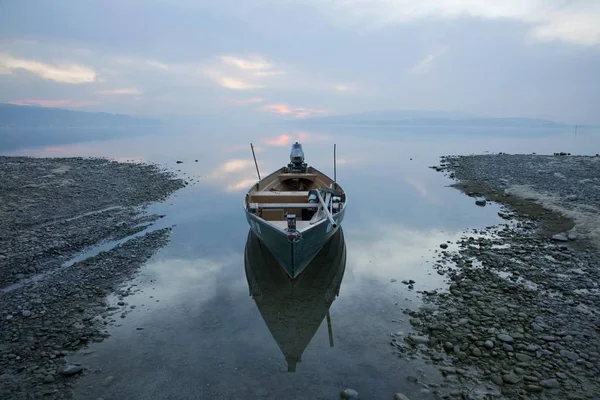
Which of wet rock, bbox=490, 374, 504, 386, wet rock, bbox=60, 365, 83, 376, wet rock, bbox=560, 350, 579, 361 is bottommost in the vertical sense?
wet rock, bbox=60, 365, 83, 376

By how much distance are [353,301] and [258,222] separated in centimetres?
444

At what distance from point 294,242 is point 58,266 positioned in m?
9.68

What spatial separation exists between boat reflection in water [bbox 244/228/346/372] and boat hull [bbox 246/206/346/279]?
667 millimetres

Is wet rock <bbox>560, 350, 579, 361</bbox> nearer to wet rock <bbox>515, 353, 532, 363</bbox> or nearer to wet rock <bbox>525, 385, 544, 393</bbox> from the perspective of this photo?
wet rock <bbox>515, 353, 532, 363</bbox>

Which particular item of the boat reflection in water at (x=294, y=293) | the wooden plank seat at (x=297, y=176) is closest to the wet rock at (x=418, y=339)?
the boat reflection in water at (x=294, y=293)

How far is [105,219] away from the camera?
1894 centimetres

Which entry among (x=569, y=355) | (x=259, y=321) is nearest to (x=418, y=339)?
(x=569, y=355)

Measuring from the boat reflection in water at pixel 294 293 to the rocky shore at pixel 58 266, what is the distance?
458cm

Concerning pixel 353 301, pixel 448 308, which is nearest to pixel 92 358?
pixel 353 301

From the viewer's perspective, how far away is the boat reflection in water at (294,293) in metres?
9.77

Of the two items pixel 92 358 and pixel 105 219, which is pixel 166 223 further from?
pixel 92 358

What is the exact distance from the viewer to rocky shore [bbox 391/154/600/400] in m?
7.32

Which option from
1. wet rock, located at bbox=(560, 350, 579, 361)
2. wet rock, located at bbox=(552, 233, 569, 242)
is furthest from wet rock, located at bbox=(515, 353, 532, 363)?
wet rock, located at bbox=(552, 233, 569, 242)

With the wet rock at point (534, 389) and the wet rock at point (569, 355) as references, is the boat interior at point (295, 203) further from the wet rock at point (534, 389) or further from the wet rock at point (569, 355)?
the wet rock at point (569, 355)
